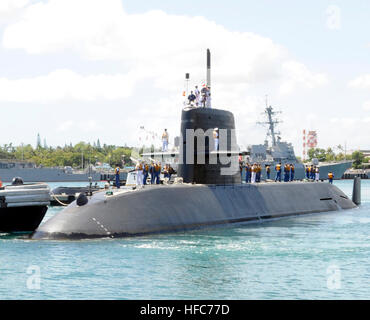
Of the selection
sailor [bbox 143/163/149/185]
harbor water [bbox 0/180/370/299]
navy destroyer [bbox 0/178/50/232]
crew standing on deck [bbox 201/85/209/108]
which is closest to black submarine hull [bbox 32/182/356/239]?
harbor water [bbox 0/180/370/299]

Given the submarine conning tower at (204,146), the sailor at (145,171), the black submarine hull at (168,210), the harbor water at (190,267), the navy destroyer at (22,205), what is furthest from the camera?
the sailor at (145,171)

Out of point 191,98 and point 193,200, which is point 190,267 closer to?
point 193,200

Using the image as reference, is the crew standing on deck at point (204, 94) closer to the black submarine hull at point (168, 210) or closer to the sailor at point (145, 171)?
the black submarine hull at point (168, 210)

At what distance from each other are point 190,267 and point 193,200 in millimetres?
7087

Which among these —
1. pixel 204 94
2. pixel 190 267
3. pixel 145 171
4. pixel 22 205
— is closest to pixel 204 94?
pixel 204 94

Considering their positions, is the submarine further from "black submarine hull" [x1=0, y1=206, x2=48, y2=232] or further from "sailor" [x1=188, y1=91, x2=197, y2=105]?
"black submarine hull" [x1=0, y1=206, x2=48, y2=232]

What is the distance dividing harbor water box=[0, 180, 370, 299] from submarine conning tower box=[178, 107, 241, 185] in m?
3.39

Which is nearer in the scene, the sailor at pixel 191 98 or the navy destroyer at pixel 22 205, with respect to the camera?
the navy destroyer at pixel 22 205

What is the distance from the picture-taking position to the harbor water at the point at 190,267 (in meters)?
13.5

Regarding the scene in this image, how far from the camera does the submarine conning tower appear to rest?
961 inches

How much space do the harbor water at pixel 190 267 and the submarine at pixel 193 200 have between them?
55cm

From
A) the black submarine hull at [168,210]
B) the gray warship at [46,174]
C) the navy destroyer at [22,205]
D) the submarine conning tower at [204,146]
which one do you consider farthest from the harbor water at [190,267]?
the gray warship at [46,174]
